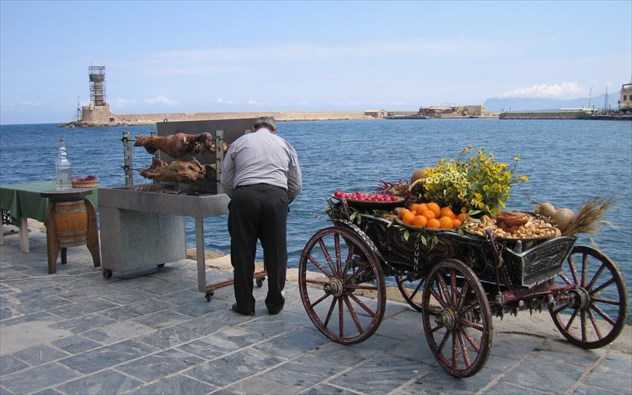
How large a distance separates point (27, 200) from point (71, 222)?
Result: 1380mm

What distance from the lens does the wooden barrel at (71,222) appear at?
802 cm

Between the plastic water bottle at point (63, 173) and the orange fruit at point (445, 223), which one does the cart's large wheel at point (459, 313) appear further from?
the plastic water bottle at point (63, 173)

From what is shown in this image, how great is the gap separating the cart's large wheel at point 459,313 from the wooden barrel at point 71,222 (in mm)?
5220

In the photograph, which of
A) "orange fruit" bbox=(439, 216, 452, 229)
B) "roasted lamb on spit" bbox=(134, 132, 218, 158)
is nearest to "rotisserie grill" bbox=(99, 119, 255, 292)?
"roasted lamb on spit" bbox=(134, 132, 218, 158)

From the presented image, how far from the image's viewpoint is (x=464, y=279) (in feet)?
14.8

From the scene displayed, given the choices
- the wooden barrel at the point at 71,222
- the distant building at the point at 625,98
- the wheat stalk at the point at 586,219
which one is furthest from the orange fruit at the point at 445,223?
the distant building at the point at 625,98

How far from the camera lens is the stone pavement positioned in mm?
4398

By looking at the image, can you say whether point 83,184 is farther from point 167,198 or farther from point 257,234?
point 257,234

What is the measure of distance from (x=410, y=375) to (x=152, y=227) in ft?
13.9

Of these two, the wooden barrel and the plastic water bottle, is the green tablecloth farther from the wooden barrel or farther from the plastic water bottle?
the wooden barrel

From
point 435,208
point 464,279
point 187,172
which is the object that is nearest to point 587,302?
point 464,279

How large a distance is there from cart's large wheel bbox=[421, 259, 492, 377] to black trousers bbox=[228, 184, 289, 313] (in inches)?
69.0

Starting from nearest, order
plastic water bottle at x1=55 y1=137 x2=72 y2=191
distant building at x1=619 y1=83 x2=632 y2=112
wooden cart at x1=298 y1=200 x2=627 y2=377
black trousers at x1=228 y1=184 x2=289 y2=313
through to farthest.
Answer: wooden cart at x1=298 y1=200 x2=627 y2=377 < black trousers at x1=228 y1=184 x2=289 y2=313 < plastic water bottle at x1=55 y1=137 x2=72 y2=191 < distant building at x1=619 y1=83 x2=632 y2=112

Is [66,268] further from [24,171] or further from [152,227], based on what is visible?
[24,171]
